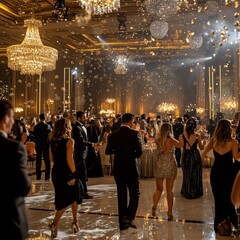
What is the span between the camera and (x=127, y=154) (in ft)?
14.3

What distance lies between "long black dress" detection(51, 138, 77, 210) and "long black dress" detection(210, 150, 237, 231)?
1.79 meters

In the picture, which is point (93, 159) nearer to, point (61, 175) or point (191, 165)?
point (191, 165)

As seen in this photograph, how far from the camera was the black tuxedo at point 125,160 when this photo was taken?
172 inches

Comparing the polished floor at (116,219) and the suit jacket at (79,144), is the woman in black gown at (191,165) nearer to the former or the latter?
the polished floor at (116,219)

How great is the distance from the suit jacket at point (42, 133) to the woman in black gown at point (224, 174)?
203 inches

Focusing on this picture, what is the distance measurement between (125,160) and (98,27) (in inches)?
354

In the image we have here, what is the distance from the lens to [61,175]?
4.07 meters

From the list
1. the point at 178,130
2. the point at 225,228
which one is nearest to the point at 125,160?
the point at 225,228

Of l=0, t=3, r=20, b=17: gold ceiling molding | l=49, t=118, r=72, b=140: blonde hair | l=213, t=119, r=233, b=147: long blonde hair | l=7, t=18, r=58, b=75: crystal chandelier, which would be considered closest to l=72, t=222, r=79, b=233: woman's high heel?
l=49, t=118, r=72, b=140: blonde hair

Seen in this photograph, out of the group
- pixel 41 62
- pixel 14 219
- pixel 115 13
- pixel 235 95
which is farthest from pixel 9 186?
pixel 235 95

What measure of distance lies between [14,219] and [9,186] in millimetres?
184

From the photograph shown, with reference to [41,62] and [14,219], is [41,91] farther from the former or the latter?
[14,219]

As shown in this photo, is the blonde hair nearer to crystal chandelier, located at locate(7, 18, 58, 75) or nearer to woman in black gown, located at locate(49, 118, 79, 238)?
woman in black gown, located at locate(49, 118, 79, 238)

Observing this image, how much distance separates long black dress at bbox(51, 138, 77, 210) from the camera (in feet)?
13.3
